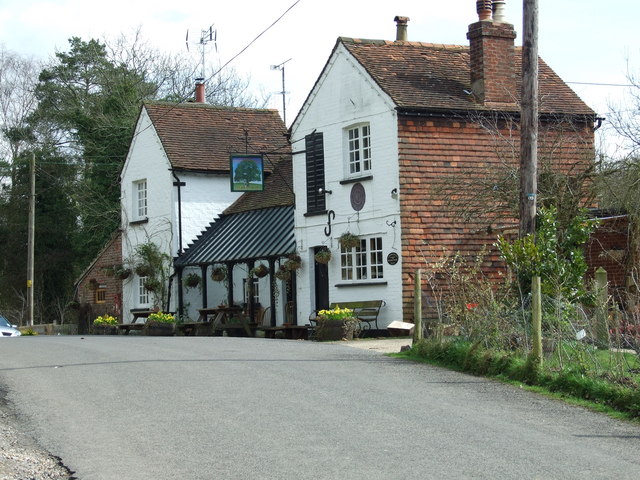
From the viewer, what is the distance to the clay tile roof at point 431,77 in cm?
2512

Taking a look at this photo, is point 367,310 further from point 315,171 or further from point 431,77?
point 431,77

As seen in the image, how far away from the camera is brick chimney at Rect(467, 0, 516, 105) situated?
2542 cm

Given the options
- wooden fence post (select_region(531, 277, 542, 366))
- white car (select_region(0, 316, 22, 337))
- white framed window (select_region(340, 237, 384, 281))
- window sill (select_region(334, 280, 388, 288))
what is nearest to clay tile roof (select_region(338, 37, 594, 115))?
white framed window (select_region(340, 237, 384, 281))

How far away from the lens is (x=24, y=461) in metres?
9.25

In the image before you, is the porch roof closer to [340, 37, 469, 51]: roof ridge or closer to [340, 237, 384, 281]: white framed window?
[340, 237, 384, 281]: white framed window

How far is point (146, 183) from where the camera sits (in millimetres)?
37125

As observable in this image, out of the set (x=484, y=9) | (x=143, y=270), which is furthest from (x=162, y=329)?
(x=484, y=9)

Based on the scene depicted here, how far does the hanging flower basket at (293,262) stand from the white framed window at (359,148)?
304cm

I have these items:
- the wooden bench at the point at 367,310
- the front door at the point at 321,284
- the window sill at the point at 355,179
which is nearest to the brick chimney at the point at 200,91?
the front door at the point at 321,284

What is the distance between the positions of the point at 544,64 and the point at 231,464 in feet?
73.0

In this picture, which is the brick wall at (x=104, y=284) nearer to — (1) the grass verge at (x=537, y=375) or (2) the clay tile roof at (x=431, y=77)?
(2) the clay tile roof at (x=431, y=77)

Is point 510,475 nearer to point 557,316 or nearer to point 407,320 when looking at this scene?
point 557,316

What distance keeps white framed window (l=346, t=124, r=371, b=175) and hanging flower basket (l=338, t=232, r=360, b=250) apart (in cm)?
168

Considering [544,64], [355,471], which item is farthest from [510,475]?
[544,64]
